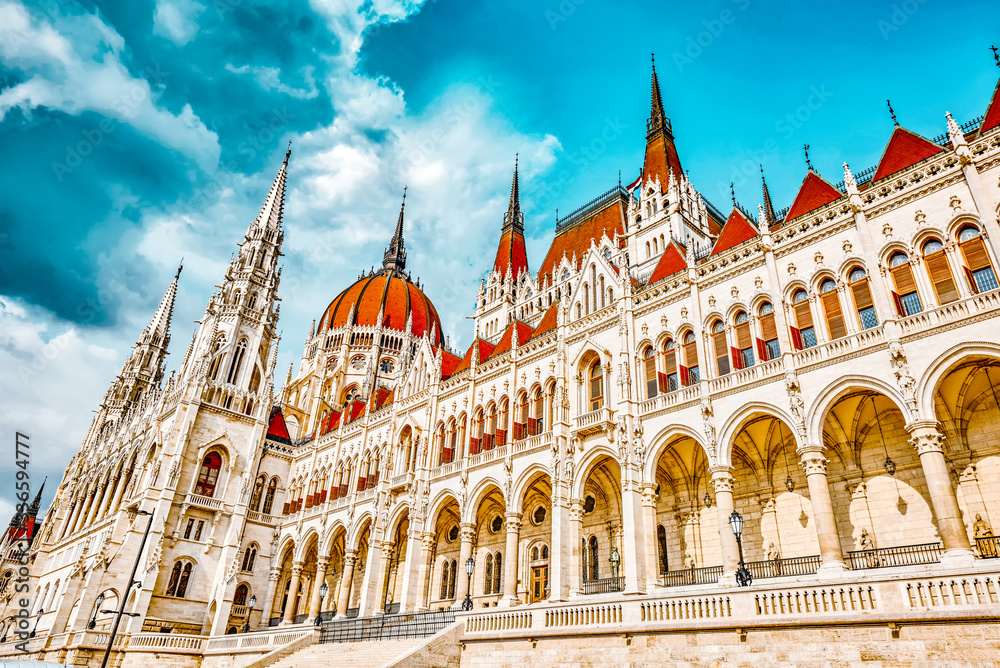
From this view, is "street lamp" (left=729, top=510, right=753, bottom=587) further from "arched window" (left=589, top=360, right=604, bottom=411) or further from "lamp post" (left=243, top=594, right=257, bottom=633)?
"lamp post" (left=243, top=594, right=257, bottom=633)

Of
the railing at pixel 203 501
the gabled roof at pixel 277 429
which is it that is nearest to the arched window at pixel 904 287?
the railing at pixel 203 501

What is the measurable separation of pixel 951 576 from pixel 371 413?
1190 inches

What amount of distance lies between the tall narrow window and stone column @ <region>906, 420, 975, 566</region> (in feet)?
19.1

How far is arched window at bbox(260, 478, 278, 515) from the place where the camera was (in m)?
40.8

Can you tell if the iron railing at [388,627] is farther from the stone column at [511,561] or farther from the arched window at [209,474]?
the arched window at [209,474]

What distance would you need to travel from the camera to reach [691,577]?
2078 centimetres

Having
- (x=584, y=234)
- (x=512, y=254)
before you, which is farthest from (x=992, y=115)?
(x=512, y=254)

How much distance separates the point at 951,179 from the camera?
18203 mm

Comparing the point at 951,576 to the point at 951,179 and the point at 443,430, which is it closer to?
the point at 951,179

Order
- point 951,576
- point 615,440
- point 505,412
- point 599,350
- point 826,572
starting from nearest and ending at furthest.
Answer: point 951,576, point 826,572, point 615,440, point 599,350, point 505,412

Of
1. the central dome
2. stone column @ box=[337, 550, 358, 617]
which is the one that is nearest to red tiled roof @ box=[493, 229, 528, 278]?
the central dome

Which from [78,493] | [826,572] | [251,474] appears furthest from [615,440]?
[78,493]

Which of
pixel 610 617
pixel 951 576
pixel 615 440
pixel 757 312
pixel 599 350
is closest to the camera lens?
pixel 951 576

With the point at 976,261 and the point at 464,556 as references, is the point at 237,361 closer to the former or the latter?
the point at 464,556
